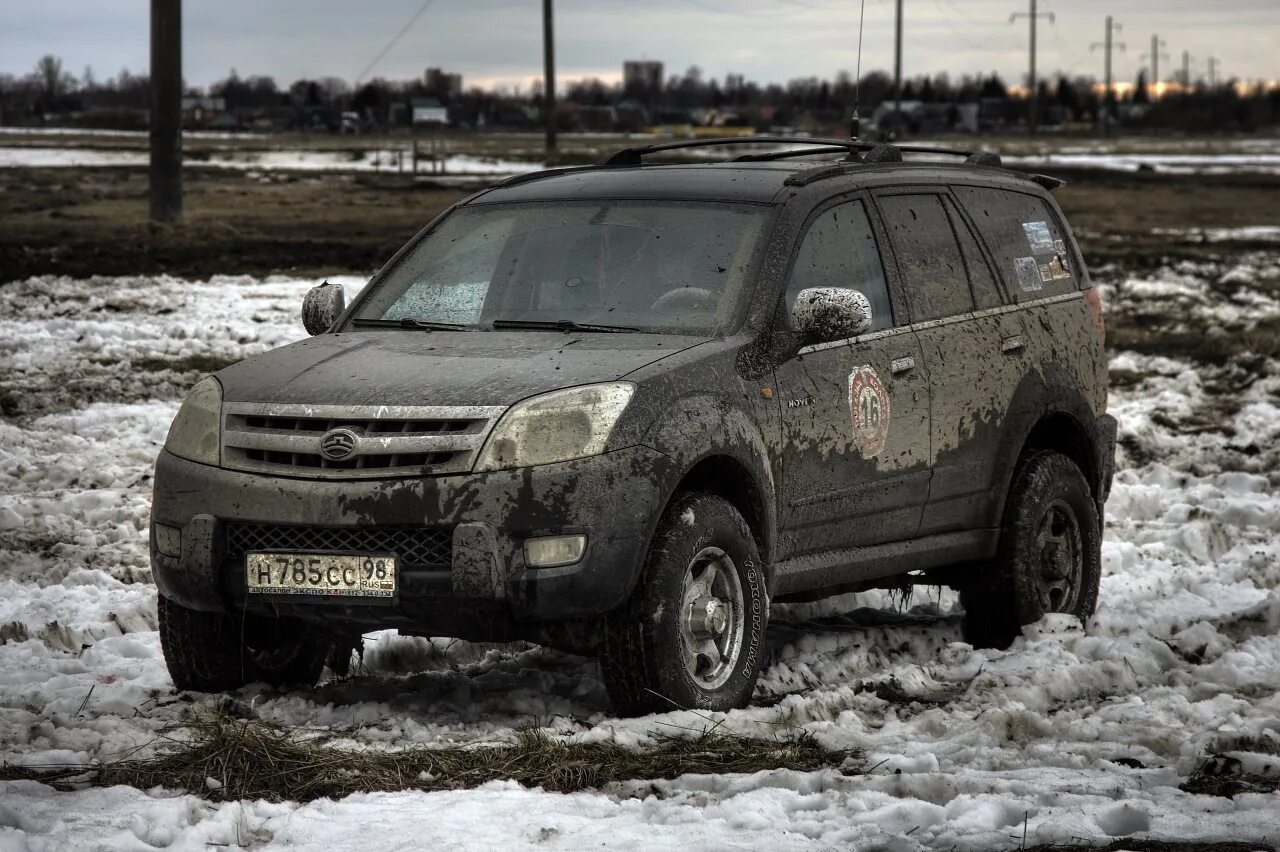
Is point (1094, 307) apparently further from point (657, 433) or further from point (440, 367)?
point (440, 367)

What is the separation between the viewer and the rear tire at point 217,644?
6082 mm

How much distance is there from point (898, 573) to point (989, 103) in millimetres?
159813

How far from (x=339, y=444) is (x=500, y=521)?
20.9 inches

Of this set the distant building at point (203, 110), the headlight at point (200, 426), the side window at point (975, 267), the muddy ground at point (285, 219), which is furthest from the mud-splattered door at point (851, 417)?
the distant building at point (203, 110)

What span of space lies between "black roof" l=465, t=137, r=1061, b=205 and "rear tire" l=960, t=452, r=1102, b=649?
126 cm

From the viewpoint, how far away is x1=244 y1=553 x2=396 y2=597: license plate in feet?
17.9

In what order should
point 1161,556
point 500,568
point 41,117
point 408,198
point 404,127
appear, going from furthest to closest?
point 404,127
point 41,117
point 408,198
point 1161,556
point 500,568

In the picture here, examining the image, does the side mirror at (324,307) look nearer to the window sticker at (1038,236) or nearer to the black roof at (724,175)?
the black roof at (724,175)

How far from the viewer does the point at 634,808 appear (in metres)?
4.86

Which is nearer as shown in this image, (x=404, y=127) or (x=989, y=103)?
(x=404, y=127)

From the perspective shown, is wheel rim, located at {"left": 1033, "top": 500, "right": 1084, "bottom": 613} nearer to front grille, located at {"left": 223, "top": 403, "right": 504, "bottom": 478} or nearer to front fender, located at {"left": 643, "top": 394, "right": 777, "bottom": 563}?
front fender, located at {"left": 643, "top": 394, "right": 777, "bottom": 563}

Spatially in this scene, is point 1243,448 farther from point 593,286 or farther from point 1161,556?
point 593,286

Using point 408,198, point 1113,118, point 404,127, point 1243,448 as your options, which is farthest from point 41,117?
point 1243,448

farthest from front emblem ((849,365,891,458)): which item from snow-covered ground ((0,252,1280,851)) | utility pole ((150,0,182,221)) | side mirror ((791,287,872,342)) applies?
utility pole ((150,0,182,221))
